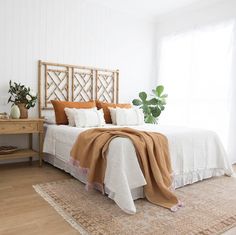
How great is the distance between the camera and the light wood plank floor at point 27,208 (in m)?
1.95

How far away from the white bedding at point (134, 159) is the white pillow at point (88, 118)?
0.25 metres

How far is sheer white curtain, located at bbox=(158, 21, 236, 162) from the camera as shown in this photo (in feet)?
13.8

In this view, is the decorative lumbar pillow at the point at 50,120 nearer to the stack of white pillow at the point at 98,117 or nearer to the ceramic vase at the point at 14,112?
the stack of white pillow at the point at 98,117

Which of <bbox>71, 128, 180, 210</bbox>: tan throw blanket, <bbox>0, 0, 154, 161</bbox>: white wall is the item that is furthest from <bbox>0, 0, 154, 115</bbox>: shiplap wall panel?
<bbox>71, 128, 180, 210</bbox>: tan throw blanket

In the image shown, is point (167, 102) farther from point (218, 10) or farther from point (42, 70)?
point (42, 70)

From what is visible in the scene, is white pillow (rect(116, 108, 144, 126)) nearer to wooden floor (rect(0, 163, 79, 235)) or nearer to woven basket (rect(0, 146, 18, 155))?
wooden floor (rect(0, 163, 79, 235))

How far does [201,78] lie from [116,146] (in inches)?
111

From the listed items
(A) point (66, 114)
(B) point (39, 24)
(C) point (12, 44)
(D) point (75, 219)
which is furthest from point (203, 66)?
(D) point (75, 219)

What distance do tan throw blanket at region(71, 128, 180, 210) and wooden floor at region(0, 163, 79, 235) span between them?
557mm

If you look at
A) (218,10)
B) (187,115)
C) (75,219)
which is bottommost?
(75,219)

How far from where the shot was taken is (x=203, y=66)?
4531mm

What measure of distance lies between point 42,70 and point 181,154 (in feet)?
8.44

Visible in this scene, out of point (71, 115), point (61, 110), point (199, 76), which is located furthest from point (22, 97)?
point (199, 76)

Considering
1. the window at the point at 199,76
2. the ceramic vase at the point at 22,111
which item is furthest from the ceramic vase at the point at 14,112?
the window at the point at 199,76
